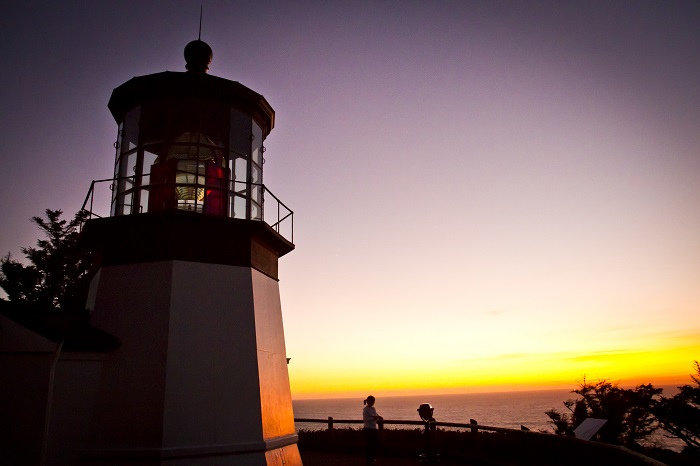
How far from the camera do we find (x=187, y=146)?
30.9 feet

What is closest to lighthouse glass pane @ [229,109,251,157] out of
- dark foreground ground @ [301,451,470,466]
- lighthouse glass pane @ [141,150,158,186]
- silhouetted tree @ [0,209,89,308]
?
lighthouse glass pane @ [141,150,158,186]

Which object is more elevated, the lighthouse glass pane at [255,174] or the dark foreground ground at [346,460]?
the lighthouse glass pane at [255,174]

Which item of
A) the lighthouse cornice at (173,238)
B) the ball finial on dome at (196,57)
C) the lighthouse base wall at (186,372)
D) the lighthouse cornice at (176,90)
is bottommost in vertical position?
the lighthouse base wall at (186,372)

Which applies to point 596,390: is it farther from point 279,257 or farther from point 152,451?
point 152,451

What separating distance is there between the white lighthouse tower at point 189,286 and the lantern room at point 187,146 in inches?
0.8

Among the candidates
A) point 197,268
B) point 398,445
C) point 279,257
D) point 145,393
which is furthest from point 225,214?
point 398,445

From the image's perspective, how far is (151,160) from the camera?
9.49m

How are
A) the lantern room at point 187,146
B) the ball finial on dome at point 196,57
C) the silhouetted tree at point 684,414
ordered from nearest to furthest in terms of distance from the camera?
the lantern room at point 187,146 < the ball finial on dome at point 196,57 < the silhouetted tree at point 684,414

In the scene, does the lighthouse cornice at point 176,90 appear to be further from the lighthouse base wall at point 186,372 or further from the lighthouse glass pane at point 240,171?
the lighthouse base wall at point 186,372

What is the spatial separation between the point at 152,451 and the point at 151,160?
4.72m

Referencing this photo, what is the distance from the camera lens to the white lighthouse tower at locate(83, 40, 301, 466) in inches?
323

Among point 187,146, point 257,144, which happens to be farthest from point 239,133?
point 187,146

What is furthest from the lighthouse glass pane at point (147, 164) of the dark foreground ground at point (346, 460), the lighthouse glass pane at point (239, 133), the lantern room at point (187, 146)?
the dark foreground ground at point (346, 460)

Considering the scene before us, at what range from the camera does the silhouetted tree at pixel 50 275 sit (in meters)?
→ 19.4
